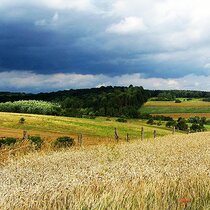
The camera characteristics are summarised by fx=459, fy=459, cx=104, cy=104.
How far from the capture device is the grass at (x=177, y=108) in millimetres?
120125

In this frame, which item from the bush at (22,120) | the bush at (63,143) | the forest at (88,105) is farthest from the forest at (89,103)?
the bush at (63,143)

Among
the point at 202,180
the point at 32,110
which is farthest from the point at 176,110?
the point at 202,180

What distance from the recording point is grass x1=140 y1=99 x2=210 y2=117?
120 meters

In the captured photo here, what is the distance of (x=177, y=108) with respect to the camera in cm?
12569

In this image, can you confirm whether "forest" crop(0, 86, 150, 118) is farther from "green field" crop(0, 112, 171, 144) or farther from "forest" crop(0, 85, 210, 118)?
"green field" crop(0, 112, 171, 144)

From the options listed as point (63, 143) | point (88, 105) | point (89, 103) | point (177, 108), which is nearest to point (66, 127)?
point (63, 143)

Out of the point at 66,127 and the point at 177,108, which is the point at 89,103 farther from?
the point at 66,127

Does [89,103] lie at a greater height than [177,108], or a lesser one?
greater

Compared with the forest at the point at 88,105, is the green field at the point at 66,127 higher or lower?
lower

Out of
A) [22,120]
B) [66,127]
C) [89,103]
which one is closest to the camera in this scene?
[22,120]

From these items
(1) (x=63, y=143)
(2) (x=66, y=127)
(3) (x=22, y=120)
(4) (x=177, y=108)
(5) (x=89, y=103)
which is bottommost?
(2) (x=66, y=127)

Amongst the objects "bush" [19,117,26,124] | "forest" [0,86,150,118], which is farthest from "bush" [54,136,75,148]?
"forest" [0,86,150,118]

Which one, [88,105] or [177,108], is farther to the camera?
[177,108]

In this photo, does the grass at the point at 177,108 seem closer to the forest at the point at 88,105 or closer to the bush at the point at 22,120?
the forest at the point at 88,105
